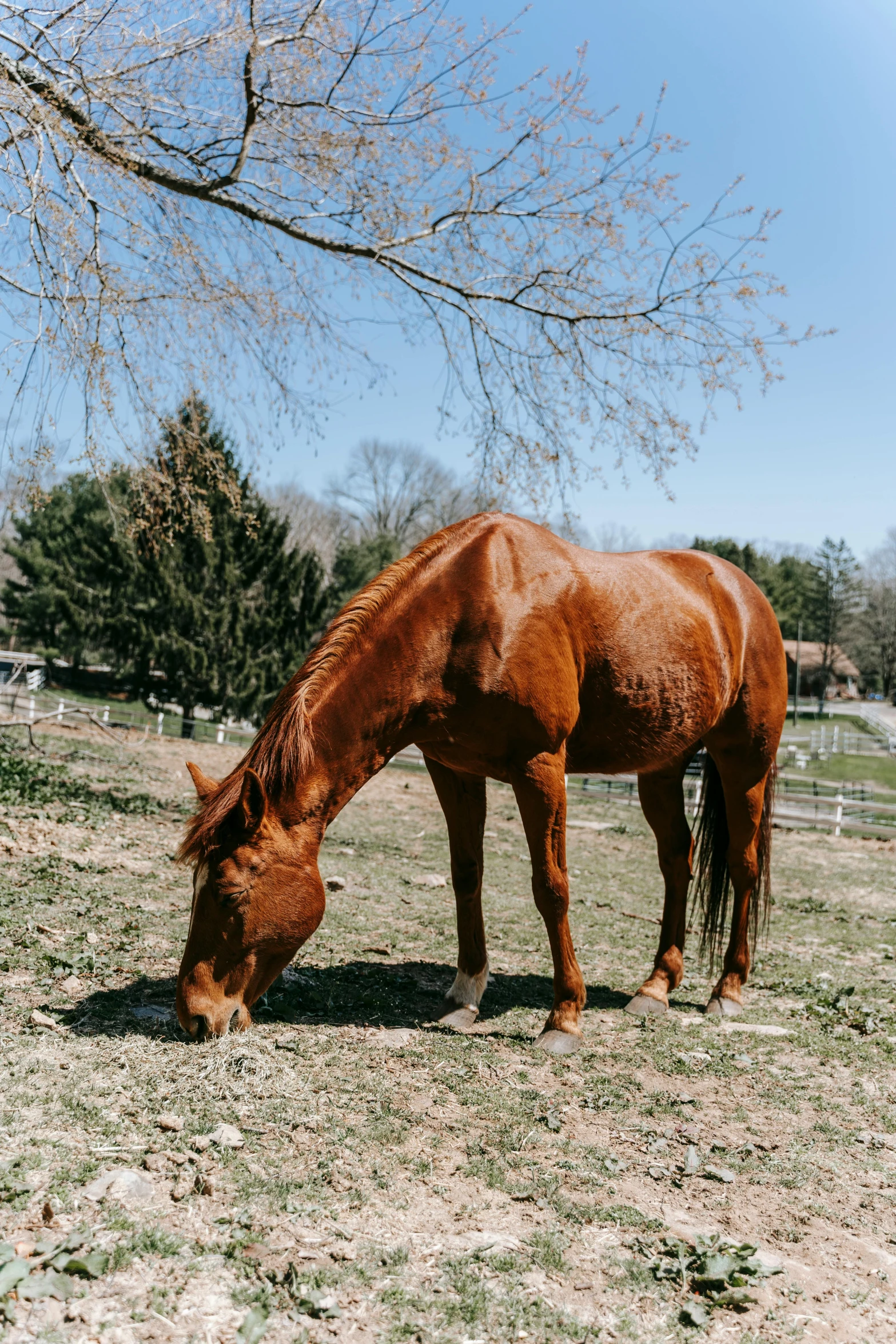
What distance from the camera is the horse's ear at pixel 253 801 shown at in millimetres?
3256

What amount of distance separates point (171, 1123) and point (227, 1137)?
0.20 metres

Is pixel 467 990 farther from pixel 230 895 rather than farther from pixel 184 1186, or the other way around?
pixel 184 1186

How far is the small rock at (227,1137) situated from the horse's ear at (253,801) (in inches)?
40.8

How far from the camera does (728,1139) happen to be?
3.26 metres

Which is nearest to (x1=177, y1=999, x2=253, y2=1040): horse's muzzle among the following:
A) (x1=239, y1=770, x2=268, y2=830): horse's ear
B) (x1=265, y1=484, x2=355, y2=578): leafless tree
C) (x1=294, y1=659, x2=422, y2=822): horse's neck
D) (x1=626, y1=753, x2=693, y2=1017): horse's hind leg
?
(x1=239, y1=770, x2=268, y2=830): horse's ear

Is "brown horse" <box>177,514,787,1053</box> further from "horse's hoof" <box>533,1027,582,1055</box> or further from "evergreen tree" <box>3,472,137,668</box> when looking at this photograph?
"evergreen tree" <box>3,472,137,668</box>

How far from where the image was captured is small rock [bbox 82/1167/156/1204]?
2408 millimetres

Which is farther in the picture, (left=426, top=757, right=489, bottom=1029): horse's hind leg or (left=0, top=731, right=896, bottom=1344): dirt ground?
(left=426, top=757, right=489, bottom=1029): horse's hind leg

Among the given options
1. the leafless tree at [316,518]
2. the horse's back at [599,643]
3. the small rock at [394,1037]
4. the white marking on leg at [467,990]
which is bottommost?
the small rock at [394,1037]

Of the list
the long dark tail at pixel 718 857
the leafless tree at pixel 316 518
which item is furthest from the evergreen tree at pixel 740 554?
the long dark tail at pixel 718 857

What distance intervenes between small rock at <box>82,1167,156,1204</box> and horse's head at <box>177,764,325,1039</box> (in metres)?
0.86

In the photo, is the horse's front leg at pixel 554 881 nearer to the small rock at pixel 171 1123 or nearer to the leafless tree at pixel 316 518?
the small rock at pixel 171 1123

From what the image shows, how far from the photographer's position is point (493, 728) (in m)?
3.93

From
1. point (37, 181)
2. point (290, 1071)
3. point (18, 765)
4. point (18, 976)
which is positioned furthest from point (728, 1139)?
point (18, 765)
